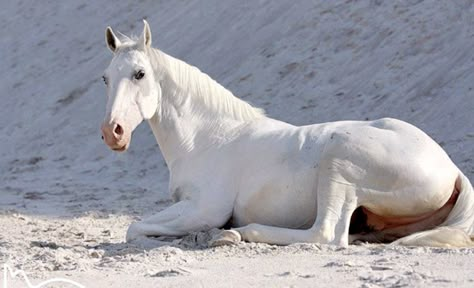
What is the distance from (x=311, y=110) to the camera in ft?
39.8

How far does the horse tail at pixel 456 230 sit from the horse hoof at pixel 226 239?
902mm

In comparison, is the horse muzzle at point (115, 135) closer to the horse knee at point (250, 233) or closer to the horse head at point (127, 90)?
the horse head at point (127, 90)

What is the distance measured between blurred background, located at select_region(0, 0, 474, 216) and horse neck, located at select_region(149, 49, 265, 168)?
7.64 ft

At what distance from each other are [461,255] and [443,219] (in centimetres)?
96

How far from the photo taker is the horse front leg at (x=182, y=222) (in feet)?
23.5

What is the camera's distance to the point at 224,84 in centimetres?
1331

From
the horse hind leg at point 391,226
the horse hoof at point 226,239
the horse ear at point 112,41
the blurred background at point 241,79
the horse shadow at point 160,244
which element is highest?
the horse ear at point 112,41

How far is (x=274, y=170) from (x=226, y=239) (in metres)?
0.59

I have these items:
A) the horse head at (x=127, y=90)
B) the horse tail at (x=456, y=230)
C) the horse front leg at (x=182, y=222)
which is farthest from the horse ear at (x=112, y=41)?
the horse tail at (x=456, y=230)

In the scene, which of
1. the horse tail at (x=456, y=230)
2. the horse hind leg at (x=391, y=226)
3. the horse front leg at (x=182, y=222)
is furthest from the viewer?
the horse front leg at (x=182, y=222)

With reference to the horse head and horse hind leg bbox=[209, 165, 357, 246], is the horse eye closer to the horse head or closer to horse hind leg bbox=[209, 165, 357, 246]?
the horse head

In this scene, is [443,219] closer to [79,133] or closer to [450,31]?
[450,31]

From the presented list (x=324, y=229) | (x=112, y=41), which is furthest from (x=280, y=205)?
(x=112, y=41)

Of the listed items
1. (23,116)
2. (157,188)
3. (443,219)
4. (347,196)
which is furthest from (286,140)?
(23,116)
